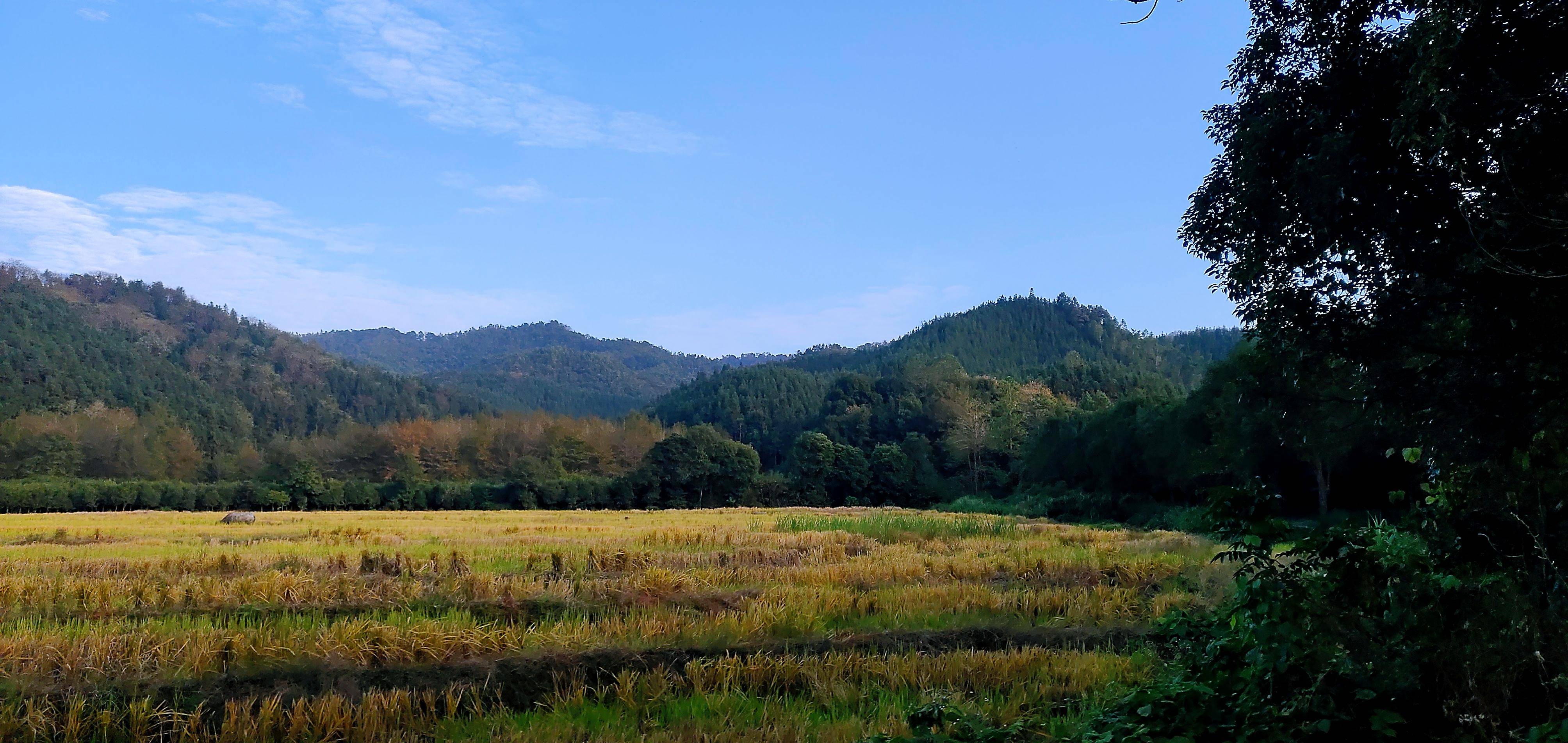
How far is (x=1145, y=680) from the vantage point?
821cm

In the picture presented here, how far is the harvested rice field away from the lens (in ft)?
23.6

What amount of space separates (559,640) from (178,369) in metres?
146

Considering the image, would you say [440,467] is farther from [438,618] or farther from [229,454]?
[438,618]

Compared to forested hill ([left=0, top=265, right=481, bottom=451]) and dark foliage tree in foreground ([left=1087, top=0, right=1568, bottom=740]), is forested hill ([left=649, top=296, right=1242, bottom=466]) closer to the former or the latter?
forested hill ([left=0, top=265, right=481, bottom=451])

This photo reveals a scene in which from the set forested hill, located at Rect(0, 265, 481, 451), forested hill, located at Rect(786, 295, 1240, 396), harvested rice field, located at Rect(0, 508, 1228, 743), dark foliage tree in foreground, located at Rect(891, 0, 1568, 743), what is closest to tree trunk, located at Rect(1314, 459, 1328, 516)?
harvested rice field, located at Rect(0, 508, 1228, 743)

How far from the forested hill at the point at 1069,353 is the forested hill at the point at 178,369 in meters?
82.8

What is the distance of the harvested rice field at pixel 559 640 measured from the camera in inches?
283

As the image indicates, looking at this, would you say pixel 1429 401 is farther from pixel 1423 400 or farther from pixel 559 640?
pixel 559 640

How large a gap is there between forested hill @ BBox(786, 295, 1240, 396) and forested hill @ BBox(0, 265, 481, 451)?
272 ft

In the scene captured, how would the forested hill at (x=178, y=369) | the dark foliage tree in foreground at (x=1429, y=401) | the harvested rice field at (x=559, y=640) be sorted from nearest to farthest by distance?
the dark foliage tree in foreground at (x=1429, y=401) → the harvested rice field at (x=559, y=640) → the forested hill at (x=178, y=369)

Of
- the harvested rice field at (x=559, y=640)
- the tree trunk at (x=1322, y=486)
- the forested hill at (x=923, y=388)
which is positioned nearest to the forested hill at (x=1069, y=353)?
the forested hill at (x=923, y=388)

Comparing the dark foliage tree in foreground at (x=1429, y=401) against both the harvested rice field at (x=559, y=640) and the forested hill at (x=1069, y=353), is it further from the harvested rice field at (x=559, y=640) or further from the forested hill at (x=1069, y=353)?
the forested hill at (x=1069, y=353)

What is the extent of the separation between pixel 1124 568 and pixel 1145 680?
9.21m

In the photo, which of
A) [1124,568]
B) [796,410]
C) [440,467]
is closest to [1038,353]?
[796,410]
